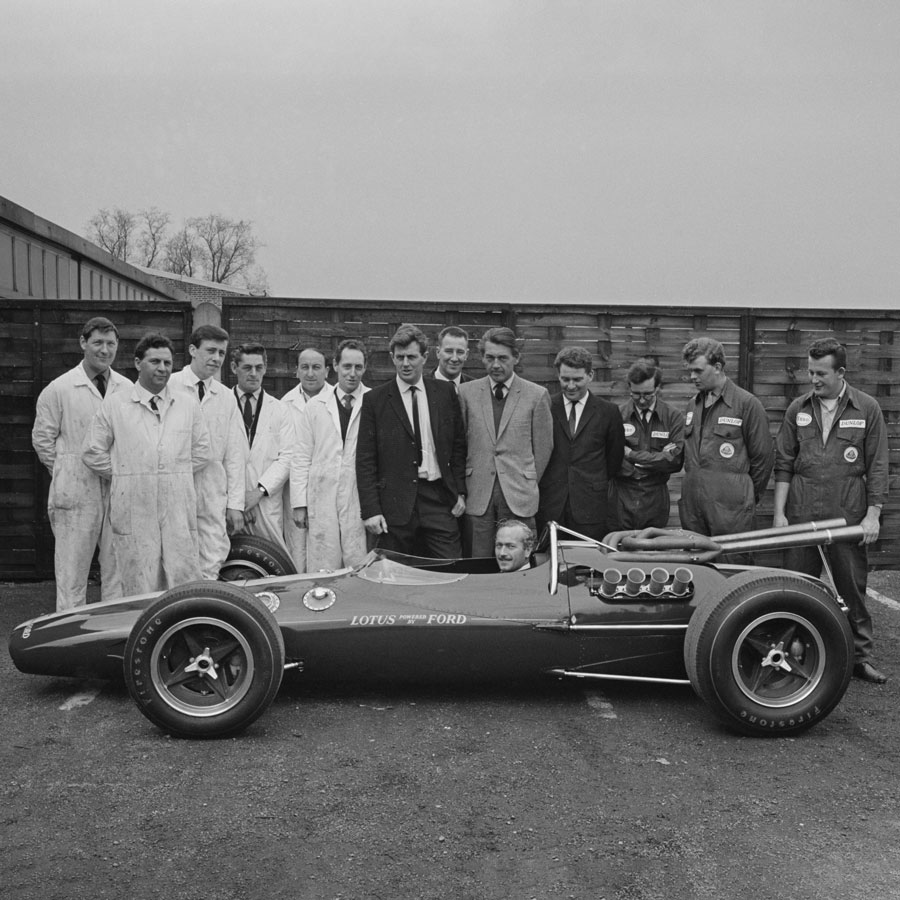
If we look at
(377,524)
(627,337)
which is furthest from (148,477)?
(627,337)

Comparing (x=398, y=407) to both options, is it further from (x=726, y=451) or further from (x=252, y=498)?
(x=726, y=451)

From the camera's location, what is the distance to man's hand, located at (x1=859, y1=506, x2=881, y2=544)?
19.4 ft

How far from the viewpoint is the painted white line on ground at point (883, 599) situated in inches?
319

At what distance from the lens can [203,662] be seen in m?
4.75

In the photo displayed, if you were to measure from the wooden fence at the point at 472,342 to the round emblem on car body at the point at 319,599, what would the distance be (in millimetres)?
3951

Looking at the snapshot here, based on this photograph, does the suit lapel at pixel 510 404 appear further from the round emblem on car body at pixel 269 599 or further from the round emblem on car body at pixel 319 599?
the round emblem on car body at pixel 269 599

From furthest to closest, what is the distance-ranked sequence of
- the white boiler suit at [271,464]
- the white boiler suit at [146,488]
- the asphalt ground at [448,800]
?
the white boiler suit at [271,464] → the white boiler suit at [146,488] → the asphalt ground at [448,800]

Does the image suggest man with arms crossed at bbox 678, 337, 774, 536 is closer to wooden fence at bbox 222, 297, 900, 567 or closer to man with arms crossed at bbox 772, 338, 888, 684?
man with arms crossed at bbox 772, 338, 888, 684

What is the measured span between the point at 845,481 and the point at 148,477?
4279 millimetres

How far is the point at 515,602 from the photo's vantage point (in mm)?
5207

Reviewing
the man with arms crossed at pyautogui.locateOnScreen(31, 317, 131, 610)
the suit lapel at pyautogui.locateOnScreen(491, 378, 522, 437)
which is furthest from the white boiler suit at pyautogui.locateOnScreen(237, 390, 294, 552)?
the suit lapel at pyautogui.locateOnScreen(491, 378, 522, 437)

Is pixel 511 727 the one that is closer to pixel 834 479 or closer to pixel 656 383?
pixel 834 479

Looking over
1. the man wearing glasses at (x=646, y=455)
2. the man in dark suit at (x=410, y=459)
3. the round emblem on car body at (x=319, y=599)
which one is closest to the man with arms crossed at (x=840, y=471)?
the man wearing glasses at (x=646, y=455)

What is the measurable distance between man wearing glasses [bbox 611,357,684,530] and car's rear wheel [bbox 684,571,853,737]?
6.80 ft
